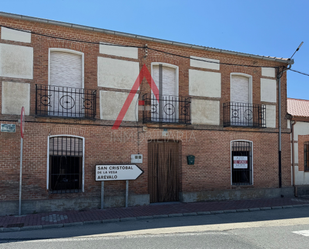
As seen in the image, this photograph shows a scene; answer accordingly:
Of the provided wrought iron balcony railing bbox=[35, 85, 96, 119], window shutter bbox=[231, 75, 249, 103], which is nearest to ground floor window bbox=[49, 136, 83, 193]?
wrought iron balcony railing bbox=[35, 85, 96, 119]

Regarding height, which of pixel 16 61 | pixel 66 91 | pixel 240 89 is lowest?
pixel 66 91

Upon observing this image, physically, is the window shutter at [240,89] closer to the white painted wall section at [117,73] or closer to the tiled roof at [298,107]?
the tiled roof at [298,107]

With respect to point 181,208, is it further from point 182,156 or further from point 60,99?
point 60,99

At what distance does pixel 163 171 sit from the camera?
12391 millimetres

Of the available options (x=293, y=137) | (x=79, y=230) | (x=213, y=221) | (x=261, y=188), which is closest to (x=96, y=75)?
(x=79, y=230)

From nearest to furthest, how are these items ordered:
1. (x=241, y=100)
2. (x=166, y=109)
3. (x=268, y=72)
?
(x=166, y=109), (x=241, y=100), (x=268, y=72)

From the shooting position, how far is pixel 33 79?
10.4 m

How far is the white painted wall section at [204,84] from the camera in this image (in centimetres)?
1295

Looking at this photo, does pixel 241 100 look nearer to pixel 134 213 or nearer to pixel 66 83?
pixel 134 213

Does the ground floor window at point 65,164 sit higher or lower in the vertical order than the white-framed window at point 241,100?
lower

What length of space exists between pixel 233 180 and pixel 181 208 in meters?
3.54

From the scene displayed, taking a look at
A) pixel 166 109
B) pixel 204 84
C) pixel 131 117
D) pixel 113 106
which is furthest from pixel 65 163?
pixel 204 84

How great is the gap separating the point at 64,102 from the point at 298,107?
41.0 ft

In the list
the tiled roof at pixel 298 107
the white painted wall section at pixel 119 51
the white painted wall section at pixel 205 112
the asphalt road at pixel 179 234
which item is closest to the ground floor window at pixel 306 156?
the tiled roof at pixel 298 107
